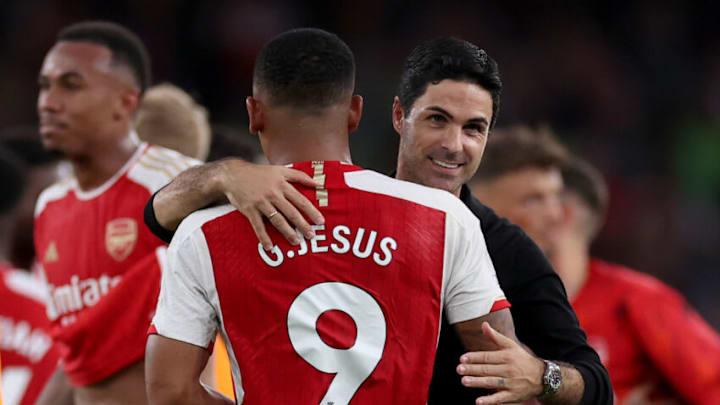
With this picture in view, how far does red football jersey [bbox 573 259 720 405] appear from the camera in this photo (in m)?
5.24

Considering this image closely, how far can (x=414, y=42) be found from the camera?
11.9m

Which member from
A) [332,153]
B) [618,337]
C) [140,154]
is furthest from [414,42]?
[332,153]

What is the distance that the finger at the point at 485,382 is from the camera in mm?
2684

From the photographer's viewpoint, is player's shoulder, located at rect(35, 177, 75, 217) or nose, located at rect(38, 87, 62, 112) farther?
player's shoulder, located at rect(35, 177, 75, 217)

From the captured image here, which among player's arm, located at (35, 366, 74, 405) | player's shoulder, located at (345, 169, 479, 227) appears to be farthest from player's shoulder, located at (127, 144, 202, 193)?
player's shoulder, located at (345, 169, 479, 227)

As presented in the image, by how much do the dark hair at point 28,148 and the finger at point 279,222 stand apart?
3.91 metres

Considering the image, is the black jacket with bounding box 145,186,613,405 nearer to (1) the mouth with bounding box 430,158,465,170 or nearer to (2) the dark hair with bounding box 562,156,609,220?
(1) the mouth with bounding box 430,158,465,170

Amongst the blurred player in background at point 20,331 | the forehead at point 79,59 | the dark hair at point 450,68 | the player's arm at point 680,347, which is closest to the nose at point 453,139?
the dark hair at point 450,68

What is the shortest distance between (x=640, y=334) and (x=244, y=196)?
3238mm

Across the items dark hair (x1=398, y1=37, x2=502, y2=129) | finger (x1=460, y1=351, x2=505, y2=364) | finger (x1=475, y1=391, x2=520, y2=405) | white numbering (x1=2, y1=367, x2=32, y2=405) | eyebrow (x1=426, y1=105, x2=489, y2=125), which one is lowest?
white numbering (x1=2, y1=367, x2=32, y2=405)

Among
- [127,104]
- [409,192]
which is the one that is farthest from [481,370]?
[127,104]

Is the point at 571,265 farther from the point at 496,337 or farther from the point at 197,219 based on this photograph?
the point at 197,219

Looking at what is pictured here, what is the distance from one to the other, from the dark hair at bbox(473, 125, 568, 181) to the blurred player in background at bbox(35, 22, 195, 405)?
5.25 ft

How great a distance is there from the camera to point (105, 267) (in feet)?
13.7
